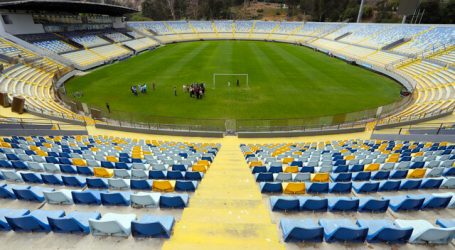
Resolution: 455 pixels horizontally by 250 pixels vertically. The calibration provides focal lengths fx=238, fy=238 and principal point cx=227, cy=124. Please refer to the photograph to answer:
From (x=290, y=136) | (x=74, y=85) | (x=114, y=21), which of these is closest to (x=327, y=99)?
(x=290, y=136)

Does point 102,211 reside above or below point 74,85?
above

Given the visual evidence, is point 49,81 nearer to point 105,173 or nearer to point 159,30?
point 105,173

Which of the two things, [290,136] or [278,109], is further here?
[278,109]

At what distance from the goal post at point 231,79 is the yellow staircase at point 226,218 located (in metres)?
20.8

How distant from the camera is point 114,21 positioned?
64.6 metres

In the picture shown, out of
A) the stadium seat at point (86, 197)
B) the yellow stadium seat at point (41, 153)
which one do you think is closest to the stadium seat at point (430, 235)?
the stadium seat at point (86, 197)

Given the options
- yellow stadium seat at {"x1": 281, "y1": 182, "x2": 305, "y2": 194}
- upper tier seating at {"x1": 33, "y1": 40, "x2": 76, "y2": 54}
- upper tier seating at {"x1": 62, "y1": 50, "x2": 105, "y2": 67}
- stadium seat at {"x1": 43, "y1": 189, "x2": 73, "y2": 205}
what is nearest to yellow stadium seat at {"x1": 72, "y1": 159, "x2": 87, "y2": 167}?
stadium seat at {"x1": 43, "y1": 189, "x2": 73, "y2": 205}

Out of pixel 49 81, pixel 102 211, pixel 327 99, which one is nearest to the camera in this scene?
pixel 102 211

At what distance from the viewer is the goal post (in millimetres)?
29438

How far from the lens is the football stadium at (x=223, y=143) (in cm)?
521

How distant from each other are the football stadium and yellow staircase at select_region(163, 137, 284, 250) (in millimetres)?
44

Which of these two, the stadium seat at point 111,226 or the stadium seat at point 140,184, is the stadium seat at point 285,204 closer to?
the stadium seat at point 111,226

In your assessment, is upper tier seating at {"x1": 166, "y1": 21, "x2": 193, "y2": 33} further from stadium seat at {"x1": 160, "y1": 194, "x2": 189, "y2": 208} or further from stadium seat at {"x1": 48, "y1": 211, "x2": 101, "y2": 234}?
stadium seat at {"x1": 48, "y1": 211, "x2": 101, "y2": 234}

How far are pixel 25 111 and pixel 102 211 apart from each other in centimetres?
1766
